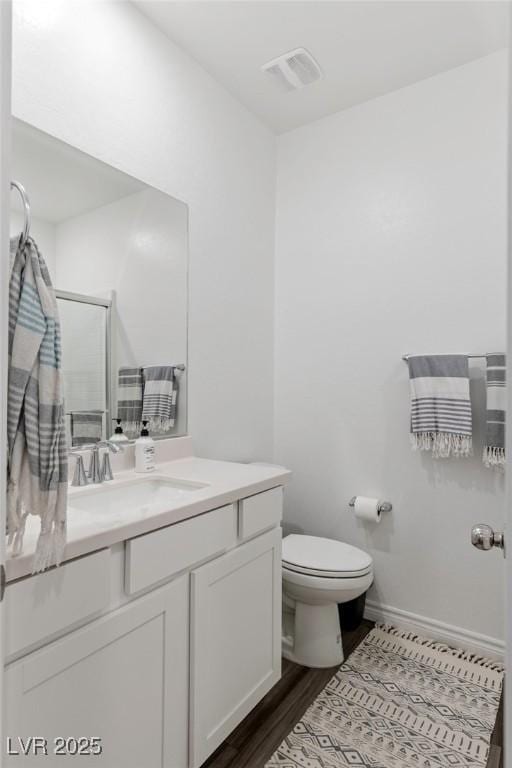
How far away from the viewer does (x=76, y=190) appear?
1.57m

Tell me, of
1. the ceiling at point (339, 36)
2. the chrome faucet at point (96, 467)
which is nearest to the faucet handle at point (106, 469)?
the chrome faucet at point (96, 467)

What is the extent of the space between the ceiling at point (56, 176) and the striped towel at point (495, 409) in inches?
64.5

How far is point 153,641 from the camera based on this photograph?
1.16 metres

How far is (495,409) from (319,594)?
104 cm

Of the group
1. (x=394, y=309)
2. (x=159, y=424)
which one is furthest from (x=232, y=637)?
(x=394, y=309)

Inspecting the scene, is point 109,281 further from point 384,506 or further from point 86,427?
point 384,506

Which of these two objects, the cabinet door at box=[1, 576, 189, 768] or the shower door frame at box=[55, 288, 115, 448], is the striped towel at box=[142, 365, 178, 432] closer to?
the shower door frame at box=[55, 288, 115, 448]

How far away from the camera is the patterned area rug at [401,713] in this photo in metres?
1.43

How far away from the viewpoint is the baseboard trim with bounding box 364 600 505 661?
1950mm

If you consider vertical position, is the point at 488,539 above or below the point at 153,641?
above

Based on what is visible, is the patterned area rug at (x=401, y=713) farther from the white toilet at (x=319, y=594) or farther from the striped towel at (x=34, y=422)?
the striped towel at (x=34, y=422)

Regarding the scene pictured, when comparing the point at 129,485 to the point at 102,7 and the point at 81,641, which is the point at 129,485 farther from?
the point at 102,7

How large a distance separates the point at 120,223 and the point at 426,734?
212 centimetres

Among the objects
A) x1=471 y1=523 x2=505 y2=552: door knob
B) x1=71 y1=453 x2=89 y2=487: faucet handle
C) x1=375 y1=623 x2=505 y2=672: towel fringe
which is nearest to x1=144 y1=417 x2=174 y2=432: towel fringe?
x1=71 y1=453 x2=89 y2=487: faucet handle
